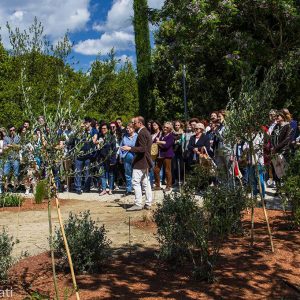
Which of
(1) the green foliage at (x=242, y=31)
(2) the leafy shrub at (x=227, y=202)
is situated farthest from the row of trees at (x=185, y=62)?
(2) the leafy shrub at (x=227, y=202)

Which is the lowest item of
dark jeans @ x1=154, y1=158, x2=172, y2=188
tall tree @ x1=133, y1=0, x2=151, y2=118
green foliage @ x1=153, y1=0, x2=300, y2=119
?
dark jeans @ x1=154, y1=158, x2=172, y2=188

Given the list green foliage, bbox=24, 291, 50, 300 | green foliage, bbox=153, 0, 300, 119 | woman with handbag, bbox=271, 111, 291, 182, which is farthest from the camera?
green foliage, bbox=153, 0, 300, 119

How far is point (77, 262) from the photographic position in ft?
18.7

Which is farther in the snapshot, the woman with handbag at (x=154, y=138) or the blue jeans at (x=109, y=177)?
the blue jeans at (x=109, y=177)

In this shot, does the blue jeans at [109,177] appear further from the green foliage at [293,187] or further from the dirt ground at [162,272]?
the green foliage at [293,187]

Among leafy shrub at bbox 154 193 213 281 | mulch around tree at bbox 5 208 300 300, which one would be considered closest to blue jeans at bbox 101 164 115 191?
leafy shrub at bbox 154 193 213 281

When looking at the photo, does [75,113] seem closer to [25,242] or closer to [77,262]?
[77,262]

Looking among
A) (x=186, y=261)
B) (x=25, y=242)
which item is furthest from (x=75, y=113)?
(x=25, y=242)

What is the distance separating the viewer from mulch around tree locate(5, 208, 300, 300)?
494 centimetres

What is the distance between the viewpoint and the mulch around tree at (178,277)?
494 cm

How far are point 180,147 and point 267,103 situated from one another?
6.64 m

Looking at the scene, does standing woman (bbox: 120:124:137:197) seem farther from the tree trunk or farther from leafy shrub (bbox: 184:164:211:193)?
the tree trunk

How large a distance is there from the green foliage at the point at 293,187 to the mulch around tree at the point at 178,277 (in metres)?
0.46

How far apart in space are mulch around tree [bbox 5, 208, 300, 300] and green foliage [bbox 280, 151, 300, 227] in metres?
0.46
